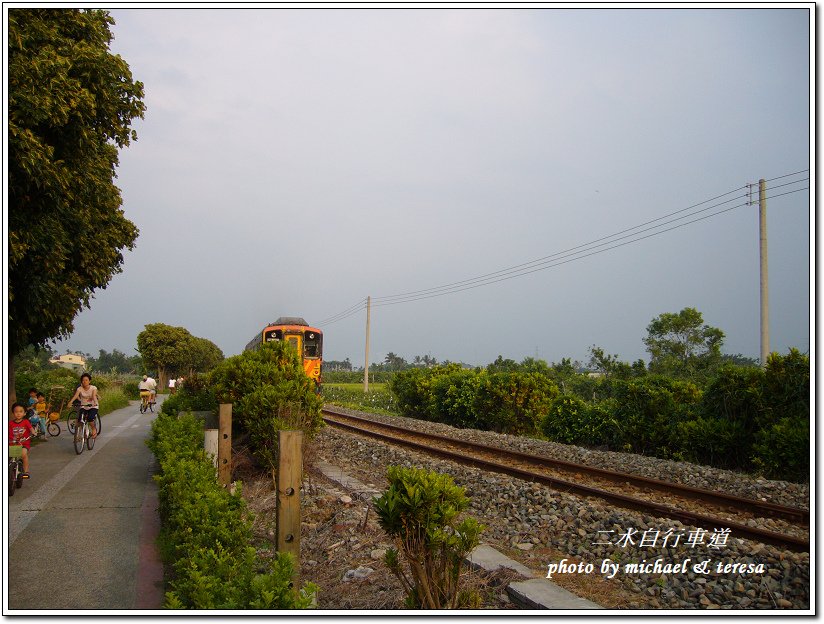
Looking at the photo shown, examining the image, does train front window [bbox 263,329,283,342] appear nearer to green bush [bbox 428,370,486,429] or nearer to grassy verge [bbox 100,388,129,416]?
green bush [bbox 428,370,486,429]

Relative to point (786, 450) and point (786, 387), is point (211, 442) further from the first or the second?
point (786, 387)

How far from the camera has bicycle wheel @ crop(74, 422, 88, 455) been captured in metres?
11.5

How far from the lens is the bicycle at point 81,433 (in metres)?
11.5

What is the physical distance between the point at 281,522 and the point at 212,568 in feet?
1.82

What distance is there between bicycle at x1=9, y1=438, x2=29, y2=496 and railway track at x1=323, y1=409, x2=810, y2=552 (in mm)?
6502

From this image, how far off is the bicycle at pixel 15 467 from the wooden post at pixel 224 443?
2439 millimetres

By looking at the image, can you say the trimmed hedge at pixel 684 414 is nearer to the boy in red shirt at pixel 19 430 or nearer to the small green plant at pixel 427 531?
the small green plant at pixel 427 531

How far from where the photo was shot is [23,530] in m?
6.16

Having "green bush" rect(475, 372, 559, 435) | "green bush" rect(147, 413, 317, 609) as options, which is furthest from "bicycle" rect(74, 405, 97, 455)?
"green bush" rect(475, 372, 559, 435)

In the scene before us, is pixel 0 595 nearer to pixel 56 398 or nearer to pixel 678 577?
pixel 678 577

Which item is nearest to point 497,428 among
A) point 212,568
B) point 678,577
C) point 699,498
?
point 699,498

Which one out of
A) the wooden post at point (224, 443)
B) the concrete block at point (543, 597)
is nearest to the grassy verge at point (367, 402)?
the wooden post at point (224, 443)

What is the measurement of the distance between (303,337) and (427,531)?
19440 mm

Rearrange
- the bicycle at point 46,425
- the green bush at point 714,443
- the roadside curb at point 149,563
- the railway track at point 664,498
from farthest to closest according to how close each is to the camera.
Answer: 1. the bicycle at point 46,425
2. the green bush at point 714,443
3. the railway track at point 664,498
4. the roadside curb at point 149,563
